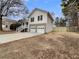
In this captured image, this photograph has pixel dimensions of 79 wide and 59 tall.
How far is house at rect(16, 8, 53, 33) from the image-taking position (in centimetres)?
3412

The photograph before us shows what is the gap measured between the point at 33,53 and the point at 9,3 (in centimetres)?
2844

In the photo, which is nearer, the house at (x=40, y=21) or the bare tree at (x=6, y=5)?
the house at (x=40, y=21)

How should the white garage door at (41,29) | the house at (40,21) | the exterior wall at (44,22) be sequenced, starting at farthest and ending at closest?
the white garage door at (41,29), the house at (40,21), the exterior wall at (44,22)

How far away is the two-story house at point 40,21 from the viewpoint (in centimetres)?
3412

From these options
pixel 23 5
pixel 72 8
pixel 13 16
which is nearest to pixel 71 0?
pixel 72 8

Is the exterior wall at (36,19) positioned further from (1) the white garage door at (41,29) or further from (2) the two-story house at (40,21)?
(1) the white garage door at (41,29)

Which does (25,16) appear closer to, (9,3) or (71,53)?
(9,3)

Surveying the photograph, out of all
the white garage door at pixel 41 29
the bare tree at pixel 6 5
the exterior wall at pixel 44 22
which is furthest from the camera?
the bare tree at pixel 6 5

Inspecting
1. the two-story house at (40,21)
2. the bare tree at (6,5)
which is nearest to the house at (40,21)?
the two-story house at (40,21)

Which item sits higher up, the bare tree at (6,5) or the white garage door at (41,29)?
the bare tree at (6,5)

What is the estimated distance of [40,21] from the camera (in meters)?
35.2

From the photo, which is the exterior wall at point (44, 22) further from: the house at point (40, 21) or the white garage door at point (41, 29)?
the white garage door at point (41, 29)

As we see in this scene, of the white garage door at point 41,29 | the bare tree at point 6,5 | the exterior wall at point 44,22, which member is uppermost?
the bare tree at point 6,5

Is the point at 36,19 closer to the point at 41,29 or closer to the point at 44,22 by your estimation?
the point at 44,22
